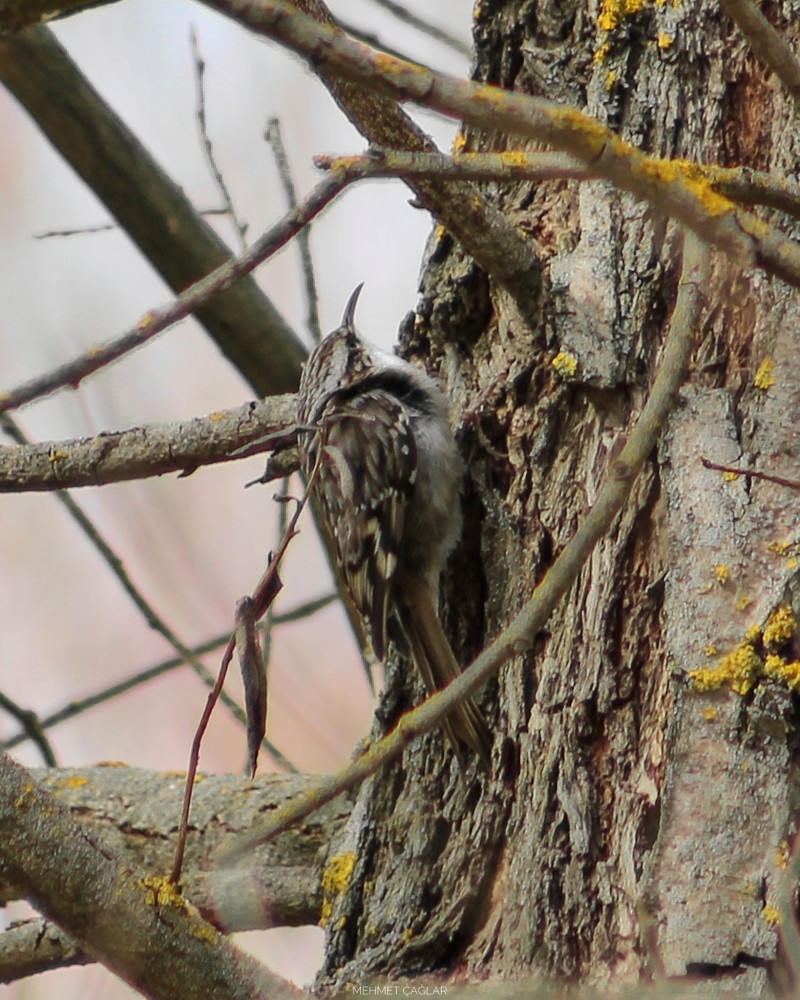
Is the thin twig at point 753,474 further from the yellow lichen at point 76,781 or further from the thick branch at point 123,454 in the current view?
the yellow lichen at point 76,781

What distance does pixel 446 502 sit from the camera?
96.8 inches

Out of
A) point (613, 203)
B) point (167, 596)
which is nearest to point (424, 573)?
point (167, 596)

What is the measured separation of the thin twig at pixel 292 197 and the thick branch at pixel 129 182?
0.38 ft

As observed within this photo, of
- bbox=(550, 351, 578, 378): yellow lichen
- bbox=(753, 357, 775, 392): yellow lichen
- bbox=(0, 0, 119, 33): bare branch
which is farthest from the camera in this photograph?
bbox=(550, 351, 578, 378): yellow lichen

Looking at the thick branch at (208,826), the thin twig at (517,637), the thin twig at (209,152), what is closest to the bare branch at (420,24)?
the thin twig at (209,152)

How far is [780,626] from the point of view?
165 cm

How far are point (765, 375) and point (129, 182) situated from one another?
4.96 ft

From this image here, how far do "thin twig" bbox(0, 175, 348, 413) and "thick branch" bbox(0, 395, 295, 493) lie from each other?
3.06ft

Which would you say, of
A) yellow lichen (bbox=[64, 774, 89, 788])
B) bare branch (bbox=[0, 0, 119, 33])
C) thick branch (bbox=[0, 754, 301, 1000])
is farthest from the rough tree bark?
bare branch (bbox=[0, 0, 119, 33])

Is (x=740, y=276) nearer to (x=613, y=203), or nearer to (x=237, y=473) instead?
(x=613, y=203)

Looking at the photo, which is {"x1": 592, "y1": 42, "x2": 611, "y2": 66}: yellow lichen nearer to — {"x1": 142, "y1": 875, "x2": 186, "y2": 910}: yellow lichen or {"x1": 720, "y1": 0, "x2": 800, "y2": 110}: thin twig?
{"x1": 720, "y1": 0, "x2": 800, "y2": 110}: thin twig

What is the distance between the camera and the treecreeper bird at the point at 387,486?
2430 millimetres

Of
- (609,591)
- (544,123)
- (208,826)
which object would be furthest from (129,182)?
(544,123)

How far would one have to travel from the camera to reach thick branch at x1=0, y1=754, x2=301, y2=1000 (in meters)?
1.36
